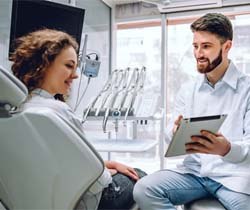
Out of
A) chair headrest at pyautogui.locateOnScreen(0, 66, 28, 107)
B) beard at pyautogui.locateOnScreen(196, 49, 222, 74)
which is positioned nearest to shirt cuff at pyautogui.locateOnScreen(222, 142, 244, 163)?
beard at pyautogui.locateOnScreen(196, 49, 222, 74)

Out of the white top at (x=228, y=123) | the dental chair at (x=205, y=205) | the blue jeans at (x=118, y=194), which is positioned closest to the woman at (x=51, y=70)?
the blue jeans at (x=118, y=194)

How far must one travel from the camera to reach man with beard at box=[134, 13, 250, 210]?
4.79 ft

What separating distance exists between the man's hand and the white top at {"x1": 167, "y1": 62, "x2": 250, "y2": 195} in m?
0.05

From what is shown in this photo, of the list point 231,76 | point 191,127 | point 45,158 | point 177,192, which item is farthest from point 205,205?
point 45,158

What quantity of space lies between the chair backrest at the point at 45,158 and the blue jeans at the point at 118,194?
0.43 metres

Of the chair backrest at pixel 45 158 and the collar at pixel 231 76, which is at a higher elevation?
the collar at pixel 231 76

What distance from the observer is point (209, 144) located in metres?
1.40

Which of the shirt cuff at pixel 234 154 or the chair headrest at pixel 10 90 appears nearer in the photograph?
the chair headrest at pixel 10 90

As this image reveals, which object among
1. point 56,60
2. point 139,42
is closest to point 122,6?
point 139,42

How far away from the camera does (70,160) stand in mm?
910

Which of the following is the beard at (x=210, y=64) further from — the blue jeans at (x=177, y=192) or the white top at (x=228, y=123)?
the blue jeans at (x=177, y=192)

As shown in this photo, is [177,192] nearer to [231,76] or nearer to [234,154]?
[234,154]

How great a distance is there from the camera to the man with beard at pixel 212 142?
1459 millimetres

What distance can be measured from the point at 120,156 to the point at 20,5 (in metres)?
2.05
